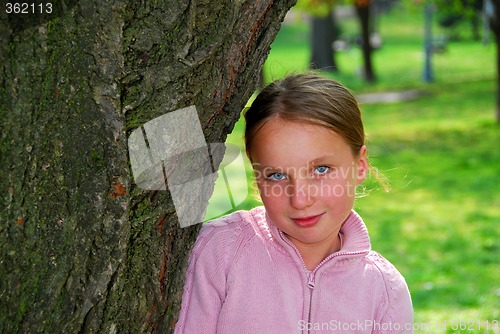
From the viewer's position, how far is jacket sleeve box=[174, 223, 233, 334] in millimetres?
2100

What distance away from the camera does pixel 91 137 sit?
66.5 inches

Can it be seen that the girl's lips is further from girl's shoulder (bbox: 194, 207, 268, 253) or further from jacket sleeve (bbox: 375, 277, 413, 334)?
jacket sleeve (bbox: 375, 277, 413, 334)

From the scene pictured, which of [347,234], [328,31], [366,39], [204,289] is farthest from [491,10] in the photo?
[328,31]

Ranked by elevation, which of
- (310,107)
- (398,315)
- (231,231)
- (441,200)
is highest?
(310,107)

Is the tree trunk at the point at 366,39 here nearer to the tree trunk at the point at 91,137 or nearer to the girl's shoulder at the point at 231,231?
the girl's shoulder at the point at 231,231

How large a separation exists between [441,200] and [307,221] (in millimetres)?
5717

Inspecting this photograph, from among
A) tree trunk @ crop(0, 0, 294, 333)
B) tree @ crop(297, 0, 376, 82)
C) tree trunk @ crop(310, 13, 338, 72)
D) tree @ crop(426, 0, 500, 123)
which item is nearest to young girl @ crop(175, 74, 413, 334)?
tree trunk @ crop(0, 0, 294, 333)

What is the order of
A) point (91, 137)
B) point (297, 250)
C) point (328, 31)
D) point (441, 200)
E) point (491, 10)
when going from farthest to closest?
point (328, 31), point (491, 10), point (441, 200), point (297, 250), point (91, 137)

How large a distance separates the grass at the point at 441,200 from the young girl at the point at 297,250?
11.2 inches

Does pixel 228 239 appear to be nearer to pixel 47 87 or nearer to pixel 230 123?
pixel 230 123

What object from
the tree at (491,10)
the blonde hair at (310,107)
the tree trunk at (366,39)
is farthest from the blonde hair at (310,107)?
the tree trunk at (366,39)

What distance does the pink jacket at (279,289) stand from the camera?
6.89 feet

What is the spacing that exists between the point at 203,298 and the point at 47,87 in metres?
0.76

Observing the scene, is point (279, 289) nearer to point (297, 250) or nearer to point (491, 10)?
point (297, 250)
